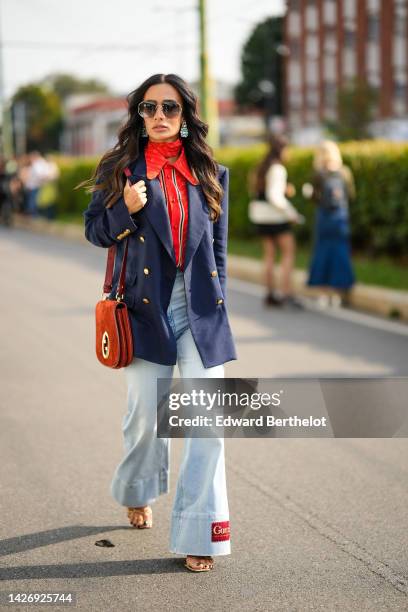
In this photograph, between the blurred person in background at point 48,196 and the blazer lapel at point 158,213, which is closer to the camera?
the blazer lapel at point 158,213

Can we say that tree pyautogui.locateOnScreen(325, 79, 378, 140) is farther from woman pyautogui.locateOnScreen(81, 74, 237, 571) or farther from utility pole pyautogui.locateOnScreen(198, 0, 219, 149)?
woman pyautogui.locateOnScreen(81, 74, 237, 571)

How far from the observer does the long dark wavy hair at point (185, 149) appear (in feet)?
13.2

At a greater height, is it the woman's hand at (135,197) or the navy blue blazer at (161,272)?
the woman's hand at (135,197)

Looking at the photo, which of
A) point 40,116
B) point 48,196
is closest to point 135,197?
A: point 48,196

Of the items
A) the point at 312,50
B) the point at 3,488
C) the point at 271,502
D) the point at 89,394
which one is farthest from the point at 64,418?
the point at 312,50

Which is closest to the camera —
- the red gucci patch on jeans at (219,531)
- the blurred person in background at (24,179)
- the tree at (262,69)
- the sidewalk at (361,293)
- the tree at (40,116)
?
the red gucci patch on jeans at (219,531)

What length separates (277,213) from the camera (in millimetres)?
11203

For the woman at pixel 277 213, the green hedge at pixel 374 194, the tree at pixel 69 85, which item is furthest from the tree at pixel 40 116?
the woman at pixel 277 213

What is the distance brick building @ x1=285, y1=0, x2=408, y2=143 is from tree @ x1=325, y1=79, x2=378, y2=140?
2041 mm

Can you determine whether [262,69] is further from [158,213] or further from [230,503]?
[158,213]

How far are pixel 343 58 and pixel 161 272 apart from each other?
203 ft

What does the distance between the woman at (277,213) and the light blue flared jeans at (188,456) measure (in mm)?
7110

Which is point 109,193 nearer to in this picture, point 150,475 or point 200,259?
point 200,259

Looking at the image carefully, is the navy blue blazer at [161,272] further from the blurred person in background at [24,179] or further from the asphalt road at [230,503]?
the blurred person in background at [24,179]
